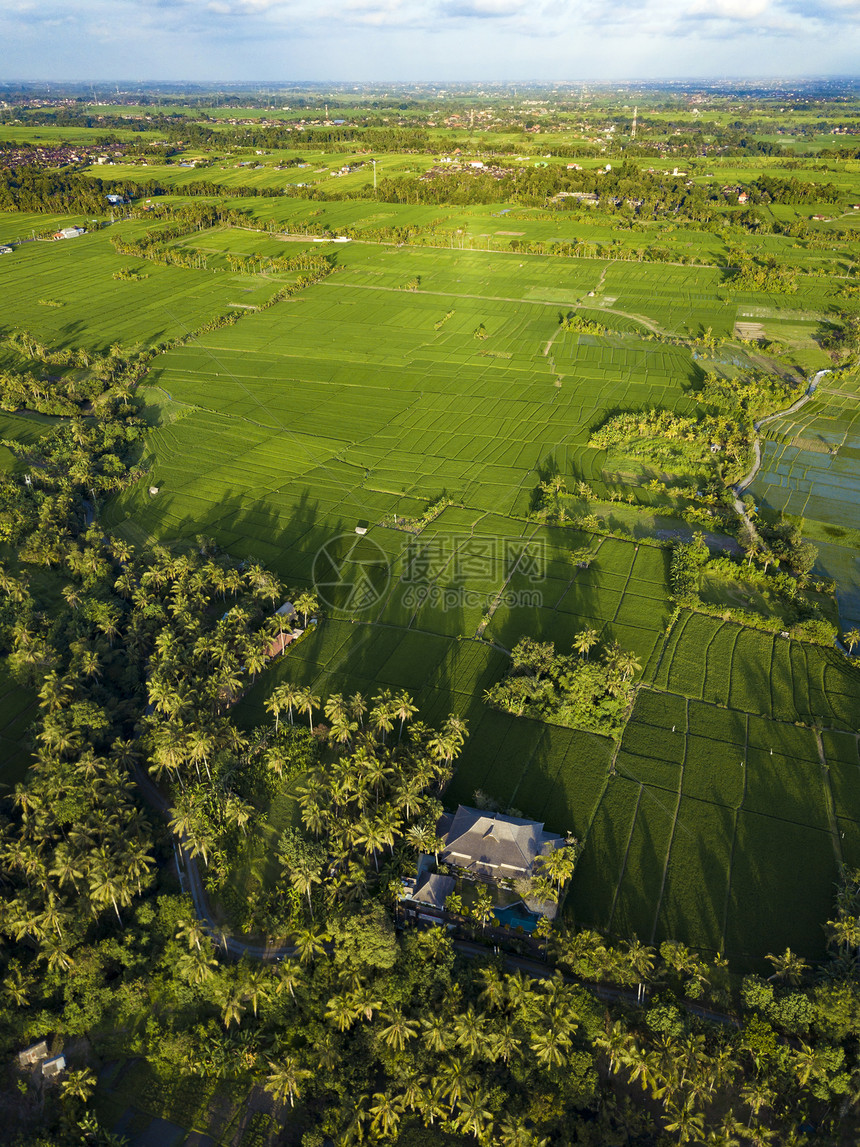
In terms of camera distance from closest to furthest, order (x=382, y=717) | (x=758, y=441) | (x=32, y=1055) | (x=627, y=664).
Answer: (x=32, y=1055) < (x=382, y=717) < (x=627, y=664) < (x=758, y=441)

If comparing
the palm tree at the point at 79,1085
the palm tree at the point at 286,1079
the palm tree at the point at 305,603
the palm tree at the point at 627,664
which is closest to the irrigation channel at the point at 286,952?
the palm tree at the point at 286,1079

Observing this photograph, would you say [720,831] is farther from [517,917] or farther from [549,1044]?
[549,1044]

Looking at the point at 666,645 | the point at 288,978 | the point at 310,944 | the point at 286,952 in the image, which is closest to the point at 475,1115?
the point at 288,978

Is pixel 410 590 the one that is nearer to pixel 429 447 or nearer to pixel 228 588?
pixel 228 588

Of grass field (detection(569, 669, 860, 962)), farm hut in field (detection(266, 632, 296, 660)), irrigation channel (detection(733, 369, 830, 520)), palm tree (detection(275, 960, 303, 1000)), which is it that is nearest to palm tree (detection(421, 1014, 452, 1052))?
palm tree (detection(275, 960, 303, 1000))

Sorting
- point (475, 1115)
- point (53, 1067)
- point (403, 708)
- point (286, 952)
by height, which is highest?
point (403, 708)

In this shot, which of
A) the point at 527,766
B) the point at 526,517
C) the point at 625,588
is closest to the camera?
the point at 527,766

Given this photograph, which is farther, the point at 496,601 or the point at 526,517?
the point at 526,517
